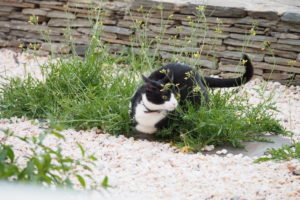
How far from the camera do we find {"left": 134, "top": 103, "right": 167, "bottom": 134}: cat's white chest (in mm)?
4098

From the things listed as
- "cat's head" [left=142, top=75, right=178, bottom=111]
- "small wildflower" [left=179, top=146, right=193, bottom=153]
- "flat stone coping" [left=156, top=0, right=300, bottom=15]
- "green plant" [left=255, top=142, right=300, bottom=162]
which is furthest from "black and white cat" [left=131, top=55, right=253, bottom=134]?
"flat stone coping" [left=156, top=0, right=300, bottom=15]

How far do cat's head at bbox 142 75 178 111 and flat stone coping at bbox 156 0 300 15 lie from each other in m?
2.59

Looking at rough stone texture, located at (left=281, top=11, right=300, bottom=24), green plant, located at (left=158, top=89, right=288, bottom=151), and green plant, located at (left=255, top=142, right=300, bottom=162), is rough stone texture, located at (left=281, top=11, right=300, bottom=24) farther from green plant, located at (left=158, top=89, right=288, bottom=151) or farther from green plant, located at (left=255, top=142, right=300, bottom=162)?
green plant, located at (left=255, top=142, right=300, bottom=162)

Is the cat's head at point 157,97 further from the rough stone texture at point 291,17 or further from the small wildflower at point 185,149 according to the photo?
the rough stone texture at point 291,17

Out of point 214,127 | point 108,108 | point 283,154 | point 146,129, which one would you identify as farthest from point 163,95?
point 283,154

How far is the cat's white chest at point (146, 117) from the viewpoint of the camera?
13.4ft

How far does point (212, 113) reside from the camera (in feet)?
→ 13.6

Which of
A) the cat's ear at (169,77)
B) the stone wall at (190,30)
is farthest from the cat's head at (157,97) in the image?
the stone wall at (190,30)

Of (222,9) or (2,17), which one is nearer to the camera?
(222,9)

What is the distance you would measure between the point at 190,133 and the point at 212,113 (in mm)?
231

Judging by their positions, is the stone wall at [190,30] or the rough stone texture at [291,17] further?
the stone wall at [190,30]

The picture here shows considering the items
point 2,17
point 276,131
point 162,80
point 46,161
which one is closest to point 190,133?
point 162,80

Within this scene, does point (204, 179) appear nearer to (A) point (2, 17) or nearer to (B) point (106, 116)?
(B) point (106, 116)

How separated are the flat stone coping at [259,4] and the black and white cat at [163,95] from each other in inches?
82.8
